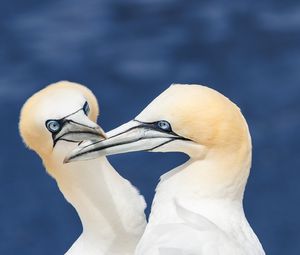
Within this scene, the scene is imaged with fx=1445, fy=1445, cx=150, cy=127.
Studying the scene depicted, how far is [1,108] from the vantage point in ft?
A: 33.9

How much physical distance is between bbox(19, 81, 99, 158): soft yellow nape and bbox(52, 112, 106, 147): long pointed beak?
0.06 meters

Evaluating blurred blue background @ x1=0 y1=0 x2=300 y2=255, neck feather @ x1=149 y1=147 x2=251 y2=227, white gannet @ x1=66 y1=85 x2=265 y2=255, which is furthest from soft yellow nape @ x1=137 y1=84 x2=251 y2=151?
blurred blue background @ x1=0 y1=0 x2=300 y2=255

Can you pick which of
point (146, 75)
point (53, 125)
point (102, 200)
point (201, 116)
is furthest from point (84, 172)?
point (146, 75)

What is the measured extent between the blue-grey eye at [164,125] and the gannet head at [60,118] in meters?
0.29

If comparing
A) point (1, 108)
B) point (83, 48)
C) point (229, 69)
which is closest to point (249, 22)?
point (229, 69)

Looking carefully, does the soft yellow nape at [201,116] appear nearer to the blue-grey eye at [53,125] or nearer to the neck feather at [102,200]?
the blue-grey eye at [53,125]

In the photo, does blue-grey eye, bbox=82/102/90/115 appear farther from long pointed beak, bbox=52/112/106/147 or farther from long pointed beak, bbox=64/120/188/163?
long pointed beak, bbox=64/120/188/163

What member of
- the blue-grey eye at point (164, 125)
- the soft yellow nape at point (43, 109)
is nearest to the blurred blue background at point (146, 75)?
the soft yellow nape at point (43, 109)

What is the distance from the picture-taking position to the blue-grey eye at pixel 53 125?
7.36 metres

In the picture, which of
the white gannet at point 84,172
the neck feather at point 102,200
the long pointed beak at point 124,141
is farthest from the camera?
the neck feather at point 102,200

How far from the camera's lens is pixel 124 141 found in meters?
7.25

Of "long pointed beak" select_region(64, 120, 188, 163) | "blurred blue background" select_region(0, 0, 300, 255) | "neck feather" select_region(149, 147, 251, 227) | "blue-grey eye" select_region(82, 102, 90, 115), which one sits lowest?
"blurred blue background" select_region(0, 0, 300, 255)

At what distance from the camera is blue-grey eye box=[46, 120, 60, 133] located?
7.36 m

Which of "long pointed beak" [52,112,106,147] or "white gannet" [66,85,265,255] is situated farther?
"long pointed beak" [52,112,106,147]
